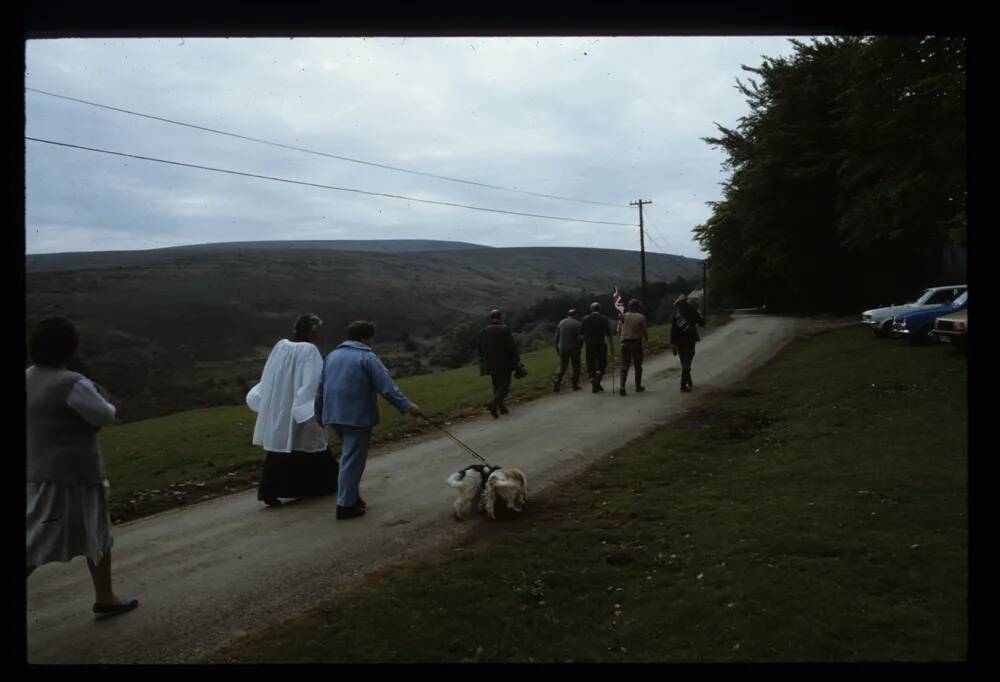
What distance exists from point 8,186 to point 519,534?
5.30 m

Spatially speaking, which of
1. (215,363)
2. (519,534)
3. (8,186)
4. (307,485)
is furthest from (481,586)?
(215,363)

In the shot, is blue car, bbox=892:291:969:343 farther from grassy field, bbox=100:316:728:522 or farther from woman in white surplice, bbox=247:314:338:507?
woman in white surplice, bbox=247:314:338:507

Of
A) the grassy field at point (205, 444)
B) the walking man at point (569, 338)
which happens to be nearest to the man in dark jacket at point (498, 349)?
the grassy field at point (205, 444)

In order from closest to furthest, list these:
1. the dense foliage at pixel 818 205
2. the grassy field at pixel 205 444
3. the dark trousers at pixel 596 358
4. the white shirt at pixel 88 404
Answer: the white shirt at pixel 88 404 < the grassy field at pixel 205 444 < the dark trousers at pixel 596 358 < the dense foliage at pixel 818 205

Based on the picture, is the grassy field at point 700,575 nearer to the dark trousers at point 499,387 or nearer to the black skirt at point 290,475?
the black skirt at point 290,475

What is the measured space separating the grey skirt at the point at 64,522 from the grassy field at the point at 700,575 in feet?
4.02

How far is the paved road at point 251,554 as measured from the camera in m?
5.36

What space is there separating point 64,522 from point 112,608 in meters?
0.92

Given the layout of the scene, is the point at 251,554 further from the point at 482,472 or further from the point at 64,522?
the point at 482,472

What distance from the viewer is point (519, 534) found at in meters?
7.39

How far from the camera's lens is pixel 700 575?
19.7 ft

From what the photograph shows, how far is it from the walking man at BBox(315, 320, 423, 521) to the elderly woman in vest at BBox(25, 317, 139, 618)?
2.84 meters

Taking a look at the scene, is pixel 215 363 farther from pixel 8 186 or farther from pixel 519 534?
pixel 8 186

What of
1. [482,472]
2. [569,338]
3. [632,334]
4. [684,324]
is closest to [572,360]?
[569,338]
